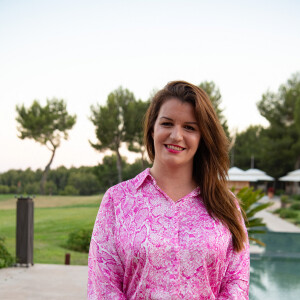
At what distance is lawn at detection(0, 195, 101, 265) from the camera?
8.66 meters

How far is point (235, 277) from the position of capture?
4.48ft

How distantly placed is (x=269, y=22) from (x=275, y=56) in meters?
2.50

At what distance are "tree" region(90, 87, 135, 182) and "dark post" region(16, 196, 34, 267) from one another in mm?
24127

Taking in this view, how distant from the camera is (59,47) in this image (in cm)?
1908

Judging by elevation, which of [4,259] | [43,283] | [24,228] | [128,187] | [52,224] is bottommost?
[52,224]

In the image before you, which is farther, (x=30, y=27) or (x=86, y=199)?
(x=86, y=199)

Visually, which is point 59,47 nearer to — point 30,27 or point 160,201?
point 30,27

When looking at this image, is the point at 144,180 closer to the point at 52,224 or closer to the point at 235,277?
the point at 235,277

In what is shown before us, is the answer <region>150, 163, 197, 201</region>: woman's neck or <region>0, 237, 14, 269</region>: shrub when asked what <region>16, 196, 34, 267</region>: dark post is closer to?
<region>0, 237, 14, 269</region>: shrub

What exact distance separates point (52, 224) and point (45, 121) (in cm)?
1627

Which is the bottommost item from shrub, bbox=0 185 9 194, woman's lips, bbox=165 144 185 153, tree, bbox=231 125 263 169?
shrub, bbox=0 185 9 194

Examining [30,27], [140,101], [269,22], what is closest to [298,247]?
[269,22]

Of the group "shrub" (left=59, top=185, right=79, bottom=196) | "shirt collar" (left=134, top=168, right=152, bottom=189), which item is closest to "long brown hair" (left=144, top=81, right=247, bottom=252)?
"shirt collar" (left=134, top=168, right=152, bottom=189)

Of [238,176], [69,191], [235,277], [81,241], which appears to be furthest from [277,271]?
[69,191]
